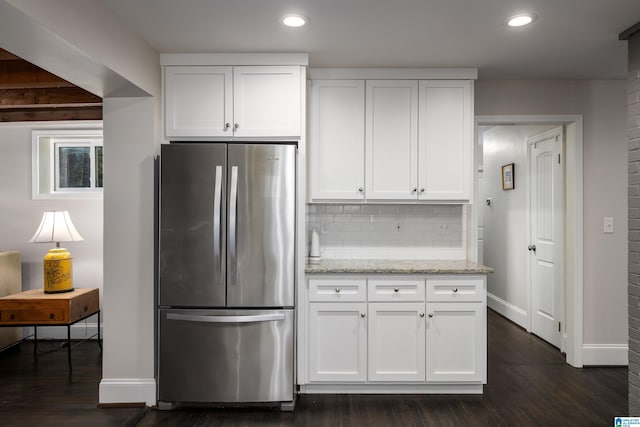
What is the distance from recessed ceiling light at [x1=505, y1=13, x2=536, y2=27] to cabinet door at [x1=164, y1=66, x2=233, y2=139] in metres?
1.84

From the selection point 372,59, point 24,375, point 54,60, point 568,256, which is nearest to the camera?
point 54,60

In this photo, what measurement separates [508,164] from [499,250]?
1.13m

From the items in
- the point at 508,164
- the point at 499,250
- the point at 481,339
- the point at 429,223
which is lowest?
the point at 481,339

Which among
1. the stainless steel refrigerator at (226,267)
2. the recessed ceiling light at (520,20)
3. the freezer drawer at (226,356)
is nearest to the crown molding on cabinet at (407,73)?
the recessed ceiling light at (520,20)

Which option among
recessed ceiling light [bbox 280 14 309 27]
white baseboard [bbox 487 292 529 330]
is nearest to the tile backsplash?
recessed ceiling light [bbox 280 14 309 27]

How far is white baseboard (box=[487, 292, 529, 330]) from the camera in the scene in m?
4.76

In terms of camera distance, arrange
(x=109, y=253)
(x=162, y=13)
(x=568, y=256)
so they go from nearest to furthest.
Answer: (x=162, y=13)
(x=109, y=253)
(x=568, y=256)

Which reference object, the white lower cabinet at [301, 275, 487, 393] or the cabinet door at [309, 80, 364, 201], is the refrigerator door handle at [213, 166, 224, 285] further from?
the cabinet door at [309, 80, 364, 201]

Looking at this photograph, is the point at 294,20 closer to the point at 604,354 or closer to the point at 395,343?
the point at 395,343

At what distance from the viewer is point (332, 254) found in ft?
11.8

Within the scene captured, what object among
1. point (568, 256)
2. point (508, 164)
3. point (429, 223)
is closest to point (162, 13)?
point (429, 223)

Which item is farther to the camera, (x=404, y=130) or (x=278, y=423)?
(x=404, y=130)

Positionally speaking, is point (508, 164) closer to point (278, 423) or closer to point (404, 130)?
A: point (404, 130)

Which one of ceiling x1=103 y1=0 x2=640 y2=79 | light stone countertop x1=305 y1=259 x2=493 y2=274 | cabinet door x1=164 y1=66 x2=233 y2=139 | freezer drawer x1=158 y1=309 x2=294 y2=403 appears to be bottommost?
freezer drawer x1=158 y1=309 x2=294 y2=403
